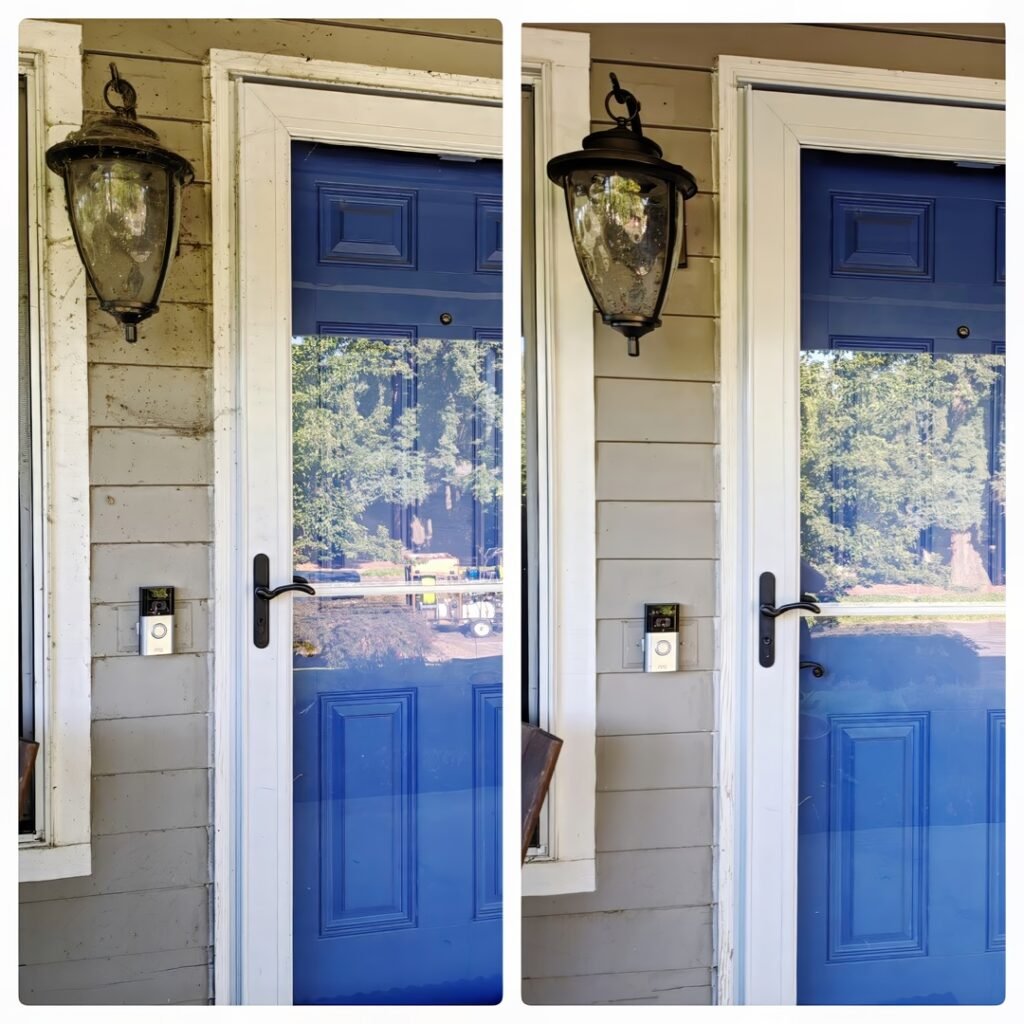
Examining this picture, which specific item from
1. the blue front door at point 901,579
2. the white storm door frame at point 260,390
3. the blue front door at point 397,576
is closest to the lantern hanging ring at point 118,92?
the white storm door frame at point 260,390

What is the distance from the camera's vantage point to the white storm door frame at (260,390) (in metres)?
1.34

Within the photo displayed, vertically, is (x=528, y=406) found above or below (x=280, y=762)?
above

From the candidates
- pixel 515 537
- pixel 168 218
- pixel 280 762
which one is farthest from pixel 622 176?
pixel 280 762

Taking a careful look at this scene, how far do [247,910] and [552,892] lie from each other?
1.62 feet

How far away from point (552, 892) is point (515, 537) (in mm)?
582

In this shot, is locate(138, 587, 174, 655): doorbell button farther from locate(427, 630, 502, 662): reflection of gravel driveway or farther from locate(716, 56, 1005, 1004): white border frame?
locate(716, 56, 1005, 1004): white border frame

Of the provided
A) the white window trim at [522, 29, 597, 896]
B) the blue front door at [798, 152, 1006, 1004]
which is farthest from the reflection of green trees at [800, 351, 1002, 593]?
the white window trim at [522, 29, 597, 896]

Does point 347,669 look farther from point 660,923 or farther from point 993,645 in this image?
point 993,645

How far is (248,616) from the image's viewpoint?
1357 mm

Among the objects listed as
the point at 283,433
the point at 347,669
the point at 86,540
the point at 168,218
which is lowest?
the point at 347,669

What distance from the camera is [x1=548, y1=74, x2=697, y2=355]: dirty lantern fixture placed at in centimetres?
129

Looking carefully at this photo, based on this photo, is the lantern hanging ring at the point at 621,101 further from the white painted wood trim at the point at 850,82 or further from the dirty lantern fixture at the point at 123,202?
the dirty lantern fixture at the point at 123,202

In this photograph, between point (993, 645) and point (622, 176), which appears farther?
point (993, 645)
